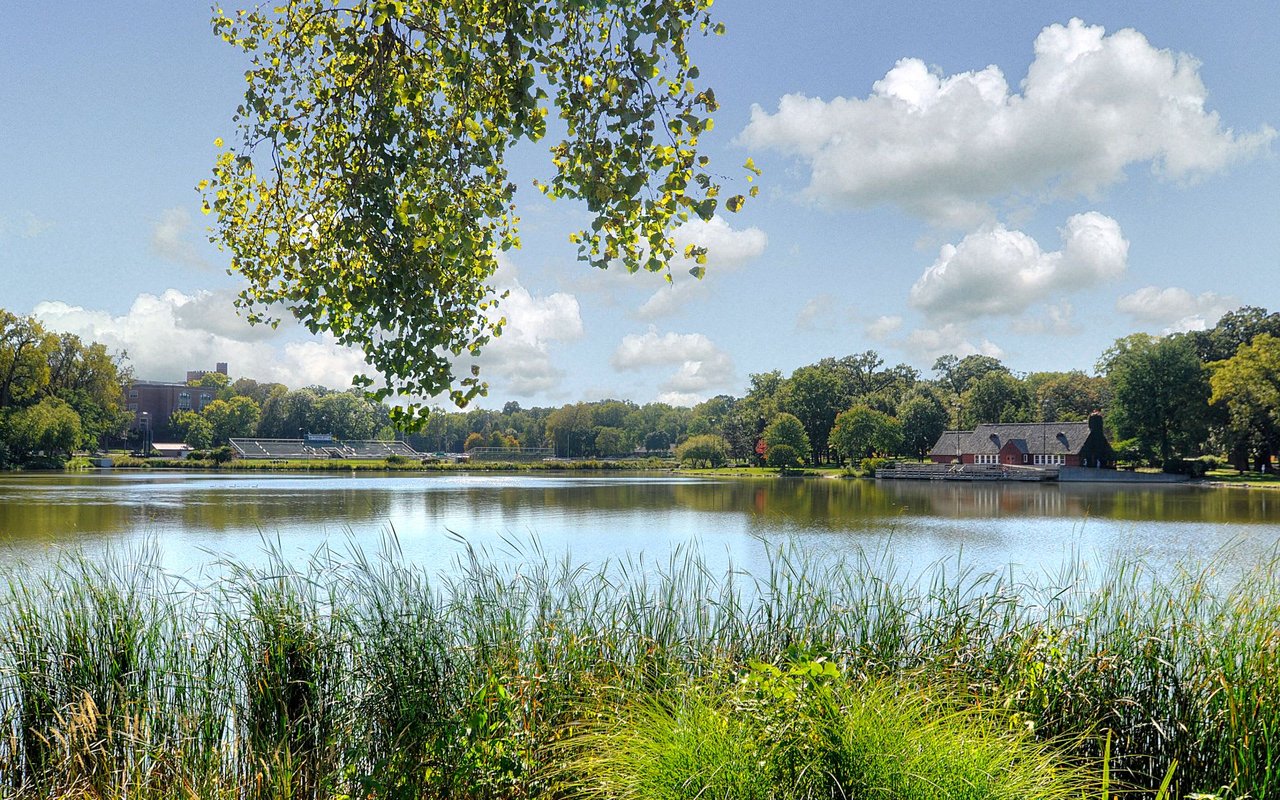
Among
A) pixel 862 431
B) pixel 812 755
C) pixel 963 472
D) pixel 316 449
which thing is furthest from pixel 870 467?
pixel 316 449

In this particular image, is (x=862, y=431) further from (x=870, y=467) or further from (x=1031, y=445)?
(x=1031, y=445)

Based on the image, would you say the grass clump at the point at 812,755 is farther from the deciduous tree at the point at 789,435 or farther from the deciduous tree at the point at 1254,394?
the deciduous tree at the point at 789,435

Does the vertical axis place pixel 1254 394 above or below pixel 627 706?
above

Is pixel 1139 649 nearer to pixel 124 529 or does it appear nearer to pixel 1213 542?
pixel 1213 542

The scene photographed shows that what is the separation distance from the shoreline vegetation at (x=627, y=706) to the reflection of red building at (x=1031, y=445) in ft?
202

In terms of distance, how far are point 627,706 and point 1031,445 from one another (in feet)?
218

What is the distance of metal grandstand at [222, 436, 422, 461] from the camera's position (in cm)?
8122

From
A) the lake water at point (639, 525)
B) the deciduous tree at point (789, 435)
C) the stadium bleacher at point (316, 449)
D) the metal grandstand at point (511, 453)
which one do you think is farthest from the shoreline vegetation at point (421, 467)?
the lake water at point (639, 525)

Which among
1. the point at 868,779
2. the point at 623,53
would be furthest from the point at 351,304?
the point at 868,779

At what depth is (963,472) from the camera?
57219 mm

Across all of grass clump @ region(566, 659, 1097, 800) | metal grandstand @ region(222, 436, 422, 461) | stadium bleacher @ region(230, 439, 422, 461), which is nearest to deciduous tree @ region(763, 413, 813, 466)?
stadium bleacher @ region(230, 439, 422, 461)

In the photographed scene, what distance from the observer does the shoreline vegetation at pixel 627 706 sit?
274 centimetres

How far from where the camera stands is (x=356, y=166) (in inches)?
161

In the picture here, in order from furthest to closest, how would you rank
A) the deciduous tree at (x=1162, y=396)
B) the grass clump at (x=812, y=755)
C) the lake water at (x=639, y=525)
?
the deciduous tree at (x=1162, y=396)
the lake water at (x=639, y=525)
the grass clump at (x=812, y=755)
